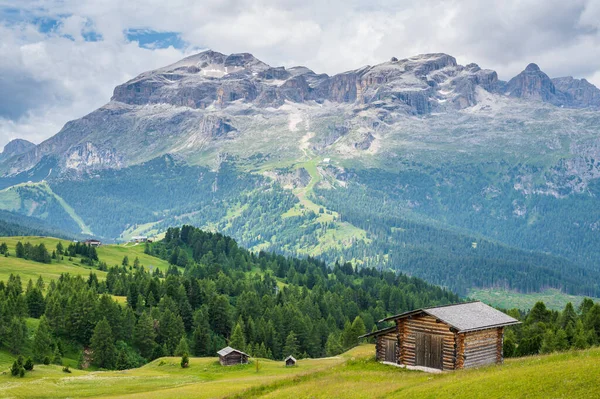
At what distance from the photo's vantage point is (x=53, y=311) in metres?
121

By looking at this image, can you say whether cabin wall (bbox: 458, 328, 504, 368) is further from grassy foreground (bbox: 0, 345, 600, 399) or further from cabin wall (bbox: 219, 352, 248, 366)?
cabin wall (bbox: 219, 352, 248, 366)

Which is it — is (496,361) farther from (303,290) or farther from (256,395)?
(303,290)

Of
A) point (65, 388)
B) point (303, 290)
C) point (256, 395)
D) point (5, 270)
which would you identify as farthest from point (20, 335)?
point (303, 290)

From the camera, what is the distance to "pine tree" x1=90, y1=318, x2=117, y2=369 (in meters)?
115

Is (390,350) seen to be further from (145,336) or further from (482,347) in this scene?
(145,336)

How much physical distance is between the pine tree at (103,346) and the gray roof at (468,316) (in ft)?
235

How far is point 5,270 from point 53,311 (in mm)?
64110

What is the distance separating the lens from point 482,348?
61.7m

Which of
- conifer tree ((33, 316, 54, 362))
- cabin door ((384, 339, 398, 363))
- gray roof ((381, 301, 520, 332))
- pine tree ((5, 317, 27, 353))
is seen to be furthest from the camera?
conifer tree ((33, 316, 54, 362))

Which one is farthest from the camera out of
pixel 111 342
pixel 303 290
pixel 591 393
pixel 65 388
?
pixel 303 290

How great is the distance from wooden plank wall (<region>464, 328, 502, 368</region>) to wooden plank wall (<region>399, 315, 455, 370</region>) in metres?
1.54

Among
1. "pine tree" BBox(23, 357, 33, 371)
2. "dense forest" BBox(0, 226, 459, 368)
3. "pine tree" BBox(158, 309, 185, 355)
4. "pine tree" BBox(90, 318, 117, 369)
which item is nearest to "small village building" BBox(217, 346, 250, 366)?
"dense forest" BBox(0, 226, 459, 368)

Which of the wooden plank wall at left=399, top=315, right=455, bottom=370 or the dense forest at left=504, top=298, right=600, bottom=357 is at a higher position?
the wooden plank wall at left=399, top=315, right=455, bottom=370

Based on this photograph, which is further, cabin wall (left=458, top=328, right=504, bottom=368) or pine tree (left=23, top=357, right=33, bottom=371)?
pine tree (left=23, top=357, right=33, bottom=371)
